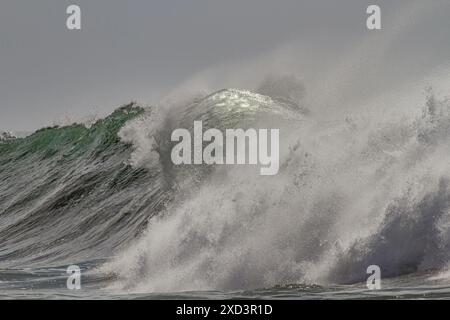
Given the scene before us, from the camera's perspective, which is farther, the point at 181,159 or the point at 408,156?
the point at 181,159

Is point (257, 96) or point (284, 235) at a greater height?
point (257, 96)

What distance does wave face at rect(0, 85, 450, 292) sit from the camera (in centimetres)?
1078

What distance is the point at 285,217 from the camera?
40.5 ft

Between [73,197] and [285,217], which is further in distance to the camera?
[73,197]

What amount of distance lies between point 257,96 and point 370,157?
12007mm

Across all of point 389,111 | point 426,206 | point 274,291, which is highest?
point 389,111

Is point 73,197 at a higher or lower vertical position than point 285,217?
lower

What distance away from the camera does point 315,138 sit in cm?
1455

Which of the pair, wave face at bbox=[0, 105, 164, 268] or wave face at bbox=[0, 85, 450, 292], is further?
wave face at bbox=[0, 105, 164, 268]

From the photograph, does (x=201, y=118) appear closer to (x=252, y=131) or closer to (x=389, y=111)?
(x=252, y=131)

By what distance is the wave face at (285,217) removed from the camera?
10781 millimetres

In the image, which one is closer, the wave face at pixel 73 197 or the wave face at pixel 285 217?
the wave face at pixel 285 217

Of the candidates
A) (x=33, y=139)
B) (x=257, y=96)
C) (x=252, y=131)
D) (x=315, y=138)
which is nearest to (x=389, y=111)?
(x=315, y=138)
